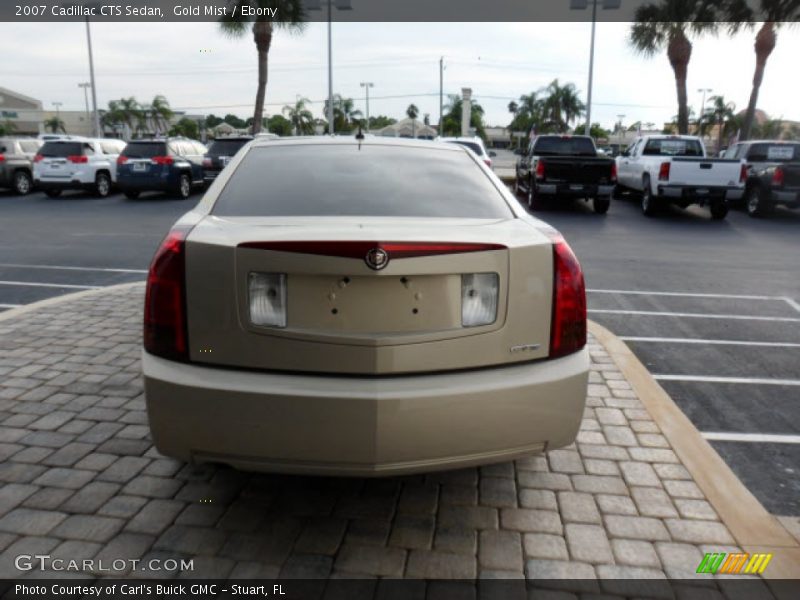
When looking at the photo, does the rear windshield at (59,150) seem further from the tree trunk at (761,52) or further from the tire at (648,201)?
the tree trunk at (761,52)

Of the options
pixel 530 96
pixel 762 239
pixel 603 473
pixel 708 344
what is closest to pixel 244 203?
pixel 603 473

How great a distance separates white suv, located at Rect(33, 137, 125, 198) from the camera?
64.2 feet

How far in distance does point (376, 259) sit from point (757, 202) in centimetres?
1688

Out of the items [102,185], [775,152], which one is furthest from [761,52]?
[102,185]

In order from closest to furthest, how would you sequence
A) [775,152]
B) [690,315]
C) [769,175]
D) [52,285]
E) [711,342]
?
1. [711,342]
2. [690,315]
3. [52,285]
4. [769,175]
5. [775,152]

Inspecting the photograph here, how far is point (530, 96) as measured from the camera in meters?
88.8

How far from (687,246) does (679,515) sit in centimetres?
970

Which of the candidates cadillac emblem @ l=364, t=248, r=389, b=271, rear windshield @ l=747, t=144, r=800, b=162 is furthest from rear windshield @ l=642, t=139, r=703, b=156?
cadillac emblem @ l=364, t=248, r=389, b=271

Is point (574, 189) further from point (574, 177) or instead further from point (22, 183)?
point (22, 183)

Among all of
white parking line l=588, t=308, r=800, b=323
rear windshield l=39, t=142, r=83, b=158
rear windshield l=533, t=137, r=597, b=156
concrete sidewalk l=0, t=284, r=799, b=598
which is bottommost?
white parking line l=588, t=308, r=800, b=323

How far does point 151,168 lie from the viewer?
751 inches

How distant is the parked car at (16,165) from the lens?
20.5 m

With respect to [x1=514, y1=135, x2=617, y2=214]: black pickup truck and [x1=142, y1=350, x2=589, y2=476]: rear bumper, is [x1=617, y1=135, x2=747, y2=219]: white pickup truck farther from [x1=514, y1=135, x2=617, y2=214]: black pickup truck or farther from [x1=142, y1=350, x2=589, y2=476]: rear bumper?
[x1=142, y1=350, x2=589, y2=476]: rear bumper

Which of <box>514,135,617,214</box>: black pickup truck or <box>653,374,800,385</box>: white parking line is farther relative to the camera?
<box>514,135,617,214</box>: black pickup truck
